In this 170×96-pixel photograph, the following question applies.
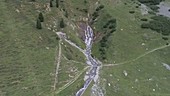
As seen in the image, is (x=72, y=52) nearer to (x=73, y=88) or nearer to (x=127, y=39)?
(x=73, y=88)

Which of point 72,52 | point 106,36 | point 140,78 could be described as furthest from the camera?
point 106,36

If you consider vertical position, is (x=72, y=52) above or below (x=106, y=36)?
above

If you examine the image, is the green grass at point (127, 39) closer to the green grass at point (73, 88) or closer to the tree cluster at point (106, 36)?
the tree cluster at point (106, 36)

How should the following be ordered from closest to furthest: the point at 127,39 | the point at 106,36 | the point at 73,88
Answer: the point at 73,88
the point at 106,36
the point at 127,39

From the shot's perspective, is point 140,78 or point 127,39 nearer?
point 140,78

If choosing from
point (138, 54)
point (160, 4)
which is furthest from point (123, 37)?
point (160, 4)

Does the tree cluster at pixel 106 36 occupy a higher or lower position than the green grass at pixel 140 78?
higher

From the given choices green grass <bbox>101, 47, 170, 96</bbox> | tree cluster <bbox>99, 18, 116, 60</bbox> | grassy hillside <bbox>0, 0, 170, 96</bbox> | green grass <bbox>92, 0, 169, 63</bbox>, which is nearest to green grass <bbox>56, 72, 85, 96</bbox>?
grassy hillside <bbox>0, 0, 170, 96</bbox>

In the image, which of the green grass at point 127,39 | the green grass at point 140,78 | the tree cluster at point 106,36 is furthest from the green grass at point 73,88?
the tree cluster at point 106,36

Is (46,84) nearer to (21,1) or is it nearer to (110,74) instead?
(110,74)

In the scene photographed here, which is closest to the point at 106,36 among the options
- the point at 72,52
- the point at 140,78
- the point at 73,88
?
the point at 72,52

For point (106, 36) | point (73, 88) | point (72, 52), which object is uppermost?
point (72, 52)
